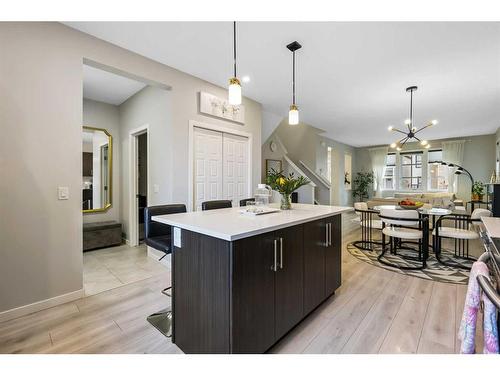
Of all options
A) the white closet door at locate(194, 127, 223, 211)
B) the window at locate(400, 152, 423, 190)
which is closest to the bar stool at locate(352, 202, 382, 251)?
the white closet door at locate(194, 127, 223, 211)

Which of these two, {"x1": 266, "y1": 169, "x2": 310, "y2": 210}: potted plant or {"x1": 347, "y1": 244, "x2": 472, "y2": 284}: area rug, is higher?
{"x1": 266, "y1": 169, "x2": 310, "y2": 210}: potted plant

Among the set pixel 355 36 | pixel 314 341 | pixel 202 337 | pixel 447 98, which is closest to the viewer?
pixel 202 337

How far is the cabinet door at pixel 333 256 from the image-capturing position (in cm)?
225

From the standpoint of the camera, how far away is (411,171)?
9023mm

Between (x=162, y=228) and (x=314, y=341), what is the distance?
63.1 inches

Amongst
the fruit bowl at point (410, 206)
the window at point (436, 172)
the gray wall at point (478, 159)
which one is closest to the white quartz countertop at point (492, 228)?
the fruit bowl at point (410, 206)

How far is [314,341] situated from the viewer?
1.75m

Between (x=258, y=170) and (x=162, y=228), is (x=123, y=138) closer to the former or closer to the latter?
(x=258, y=170)

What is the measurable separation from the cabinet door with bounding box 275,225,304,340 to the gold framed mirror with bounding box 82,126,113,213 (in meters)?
3.97

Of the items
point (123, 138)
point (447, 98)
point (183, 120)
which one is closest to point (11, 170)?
point (183, 120)

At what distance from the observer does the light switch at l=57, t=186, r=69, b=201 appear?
2.27 meters

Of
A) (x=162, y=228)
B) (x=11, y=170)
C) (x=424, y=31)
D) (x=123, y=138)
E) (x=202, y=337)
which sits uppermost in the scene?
(x=424, y=31)

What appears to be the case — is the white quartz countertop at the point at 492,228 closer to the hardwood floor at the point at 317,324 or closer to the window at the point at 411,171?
the hardwood floor at the point at 317,324

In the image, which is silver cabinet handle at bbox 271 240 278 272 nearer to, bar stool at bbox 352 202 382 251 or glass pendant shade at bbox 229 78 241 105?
glass pendant shade at bbox 229 78 241 105
